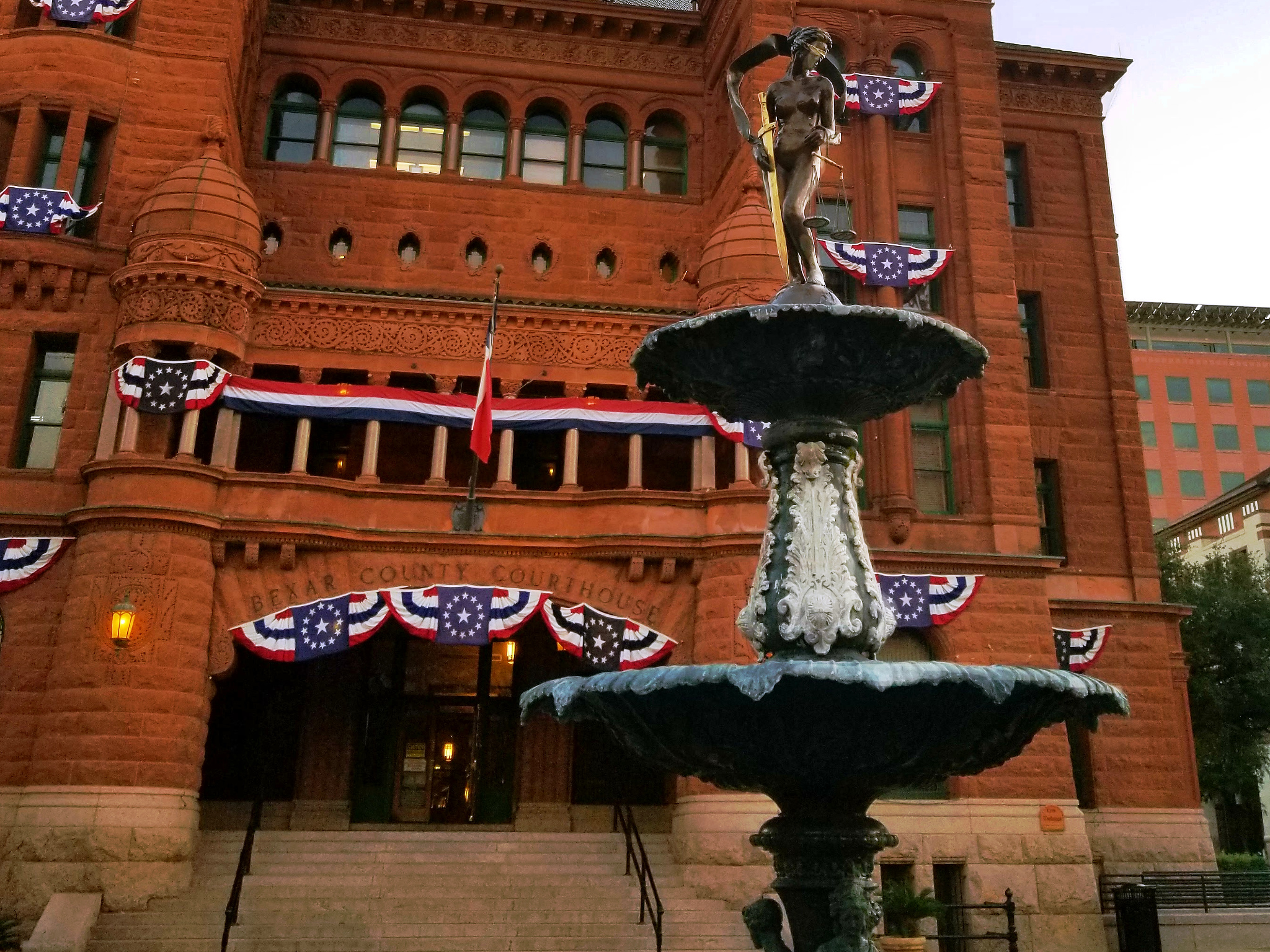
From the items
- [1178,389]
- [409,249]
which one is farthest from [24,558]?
[1178,389]

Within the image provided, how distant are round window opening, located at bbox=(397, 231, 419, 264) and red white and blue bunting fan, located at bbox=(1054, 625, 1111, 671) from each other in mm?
16927

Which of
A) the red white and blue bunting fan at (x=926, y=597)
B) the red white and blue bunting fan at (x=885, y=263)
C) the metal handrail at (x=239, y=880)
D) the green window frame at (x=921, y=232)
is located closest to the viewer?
the metal handrail at (x=239, y=880)

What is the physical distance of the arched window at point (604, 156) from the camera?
2806 centimetres

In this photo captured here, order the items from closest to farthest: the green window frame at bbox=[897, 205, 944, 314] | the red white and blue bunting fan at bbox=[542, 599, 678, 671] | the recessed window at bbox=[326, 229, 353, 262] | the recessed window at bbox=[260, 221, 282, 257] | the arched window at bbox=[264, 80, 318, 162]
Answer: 1. the red white and blue bunting fan at bbox=[542, 599, 678, 671]
2. the green window frame at bbox=[897, 205, 944, 314]
3. the recessed window at bbox=[260, 221, 282, 257]
4. the recessed window at bbox=[326, 229, 353, 262]
5. the arched window at bbox=[264, 80, 318, 162]

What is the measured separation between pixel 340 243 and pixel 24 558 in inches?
400

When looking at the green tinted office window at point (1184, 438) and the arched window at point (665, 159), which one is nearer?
the arched window at point (665, 159)

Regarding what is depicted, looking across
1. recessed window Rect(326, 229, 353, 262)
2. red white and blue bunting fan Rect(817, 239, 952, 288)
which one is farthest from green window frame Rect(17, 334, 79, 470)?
red white and blue bunting fan Rect(817, 239, 952, 288)

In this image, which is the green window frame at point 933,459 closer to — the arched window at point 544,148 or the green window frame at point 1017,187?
the green window frame at point 1017,187

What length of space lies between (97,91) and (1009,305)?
19.8 meters

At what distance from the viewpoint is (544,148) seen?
2806cm

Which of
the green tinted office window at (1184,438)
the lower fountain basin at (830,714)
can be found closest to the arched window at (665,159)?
the lower fountain basin at (830,714)

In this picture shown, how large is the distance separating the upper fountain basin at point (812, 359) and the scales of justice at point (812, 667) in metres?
0.02

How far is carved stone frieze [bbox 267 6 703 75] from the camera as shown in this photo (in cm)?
2752

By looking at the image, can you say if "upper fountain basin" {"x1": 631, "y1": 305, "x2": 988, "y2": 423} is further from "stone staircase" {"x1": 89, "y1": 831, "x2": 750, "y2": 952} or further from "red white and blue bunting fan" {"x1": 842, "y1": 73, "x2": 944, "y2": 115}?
"red white and blue bunting fan" {"x1": 842, "y1": 73, "x2": 944, "y2": 115}
